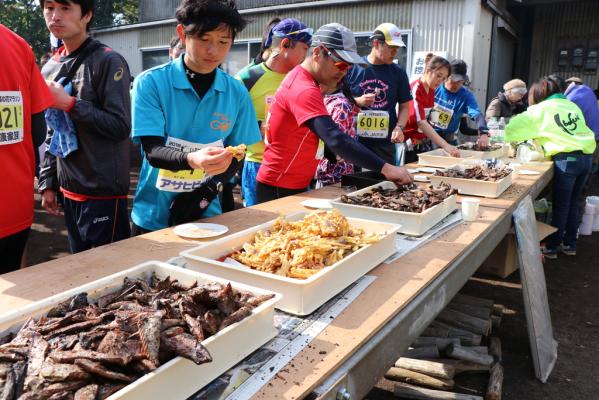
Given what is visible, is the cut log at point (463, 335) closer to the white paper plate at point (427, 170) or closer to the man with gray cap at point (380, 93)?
the white paper plate at point (427, 170)

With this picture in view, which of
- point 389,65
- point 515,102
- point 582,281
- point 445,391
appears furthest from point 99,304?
point 515,102

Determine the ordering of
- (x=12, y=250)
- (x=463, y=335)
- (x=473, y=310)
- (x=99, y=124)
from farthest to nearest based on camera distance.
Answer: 1. (x=473, y=310)
2. (x=463, y=335)
3. (x=99, y=124)
4. (x=12, y=250)

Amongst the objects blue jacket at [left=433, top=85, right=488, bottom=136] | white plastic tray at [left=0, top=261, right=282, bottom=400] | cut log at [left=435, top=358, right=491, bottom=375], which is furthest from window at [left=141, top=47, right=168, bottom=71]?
white plastic tray at [left=0, top=261, right=282, bottom=400]

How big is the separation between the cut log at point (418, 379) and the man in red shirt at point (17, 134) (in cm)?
209

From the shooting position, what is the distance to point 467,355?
3057mm

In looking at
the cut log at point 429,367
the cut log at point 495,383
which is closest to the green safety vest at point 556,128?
the cut log at point 495,383

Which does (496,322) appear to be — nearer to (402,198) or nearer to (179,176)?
(402,198)

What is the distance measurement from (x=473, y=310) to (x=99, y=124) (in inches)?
112

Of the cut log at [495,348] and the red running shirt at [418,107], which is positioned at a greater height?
the red running shirt at [418,107]

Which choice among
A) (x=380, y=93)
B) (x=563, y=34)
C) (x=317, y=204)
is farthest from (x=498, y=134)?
(x=563, y=34)

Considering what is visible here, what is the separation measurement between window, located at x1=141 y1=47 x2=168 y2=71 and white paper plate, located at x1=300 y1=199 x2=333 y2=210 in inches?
466

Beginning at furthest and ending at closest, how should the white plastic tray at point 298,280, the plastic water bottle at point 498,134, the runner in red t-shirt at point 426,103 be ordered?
the plastic water bottle at point 498,134 < the runner in red t-shirt at point 426,103 < the white plastic tray at point 298,280

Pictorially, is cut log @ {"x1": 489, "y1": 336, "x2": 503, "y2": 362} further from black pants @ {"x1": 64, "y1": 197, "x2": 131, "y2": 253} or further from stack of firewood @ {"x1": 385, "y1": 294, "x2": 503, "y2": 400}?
black pants @ {"x1": 64, "y1": 197, "x2": 131, "y2": 253}

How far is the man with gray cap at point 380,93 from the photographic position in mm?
4016
